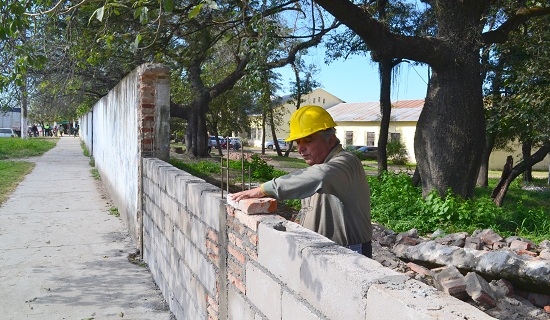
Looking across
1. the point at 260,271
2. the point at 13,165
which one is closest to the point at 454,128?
the point at 260,271

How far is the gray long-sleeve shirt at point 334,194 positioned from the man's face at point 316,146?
0.12ft

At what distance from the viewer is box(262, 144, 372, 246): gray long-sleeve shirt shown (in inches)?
104

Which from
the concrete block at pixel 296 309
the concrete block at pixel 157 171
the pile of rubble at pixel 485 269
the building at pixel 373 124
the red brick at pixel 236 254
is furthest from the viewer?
the building at pixel 373 124

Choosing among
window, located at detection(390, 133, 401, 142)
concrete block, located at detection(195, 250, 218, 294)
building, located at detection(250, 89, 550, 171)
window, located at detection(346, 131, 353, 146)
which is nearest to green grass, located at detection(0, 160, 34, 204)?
concrete block, located at detection(195, 250, 218, 294)

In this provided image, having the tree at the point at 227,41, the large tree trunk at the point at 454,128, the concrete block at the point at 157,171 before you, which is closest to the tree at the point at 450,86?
the large tree trunk at the point at 454,128

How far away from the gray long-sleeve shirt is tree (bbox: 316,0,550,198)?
6413 millimetres

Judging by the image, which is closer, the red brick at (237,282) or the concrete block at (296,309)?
the concrete block at (296,309)

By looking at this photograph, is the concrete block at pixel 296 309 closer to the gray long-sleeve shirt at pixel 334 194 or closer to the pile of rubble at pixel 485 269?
the gray long-sleeve shirt at pixel 334 194

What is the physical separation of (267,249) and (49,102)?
19.9 m

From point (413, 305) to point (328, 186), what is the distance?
1.13m

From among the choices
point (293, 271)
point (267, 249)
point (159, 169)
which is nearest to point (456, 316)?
point (293, 271)

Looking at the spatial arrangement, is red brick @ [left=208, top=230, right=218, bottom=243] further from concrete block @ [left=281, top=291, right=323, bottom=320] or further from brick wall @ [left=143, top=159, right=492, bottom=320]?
concrete block @ [left=281, top=291, right=323, bottom=320]

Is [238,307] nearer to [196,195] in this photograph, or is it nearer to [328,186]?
[328,186]

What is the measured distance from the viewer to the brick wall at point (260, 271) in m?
1.75
